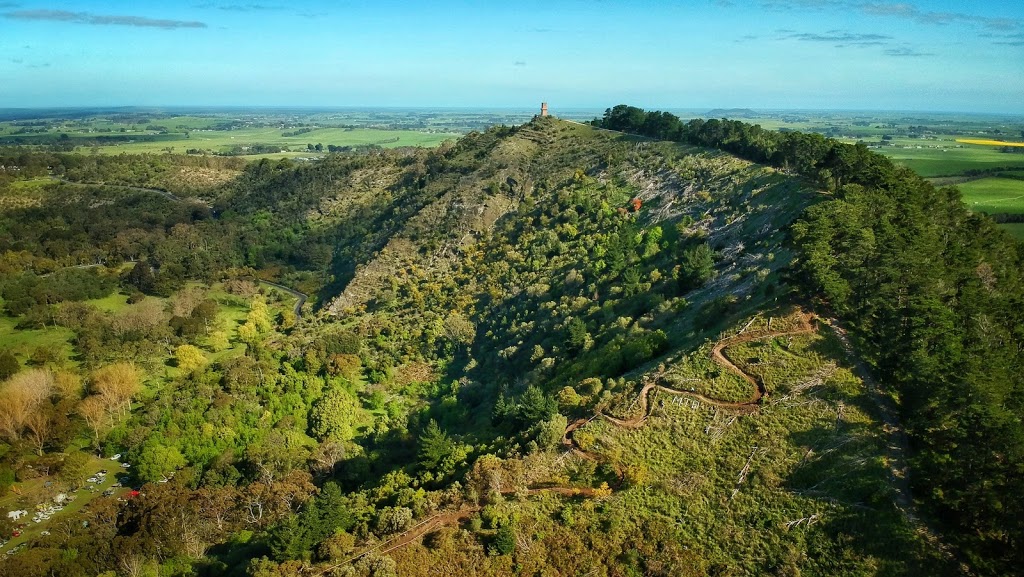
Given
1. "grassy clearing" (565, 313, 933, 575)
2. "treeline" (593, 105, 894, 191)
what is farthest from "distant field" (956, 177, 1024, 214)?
"grassy clearing" (565, 313, 933, 575)

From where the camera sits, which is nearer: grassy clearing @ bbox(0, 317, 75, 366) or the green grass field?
grassy clearing @ bbox(0, 317, 75, 366)

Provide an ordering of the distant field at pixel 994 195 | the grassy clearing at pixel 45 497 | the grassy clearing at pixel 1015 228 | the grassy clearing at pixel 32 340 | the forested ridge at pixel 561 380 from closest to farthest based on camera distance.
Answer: the forested ridge at pixel 561 380 → the grassy clearing at pixel 45 497 → the grassy clearing at pixel 1015 228 → the grassy clearing at pixel 32 340 → the distant field at pixel 994 195

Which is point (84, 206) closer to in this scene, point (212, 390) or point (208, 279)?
point (208, 279)

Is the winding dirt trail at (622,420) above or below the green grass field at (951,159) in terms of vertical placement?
below

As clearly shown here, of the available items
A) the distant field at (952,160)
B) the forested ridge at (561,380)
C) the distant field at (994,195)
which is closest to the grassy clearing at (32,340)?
the forested ridge at (561,380)

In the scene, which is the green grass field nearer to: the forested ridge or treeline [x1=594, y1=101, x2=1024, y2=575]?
the forested ridge

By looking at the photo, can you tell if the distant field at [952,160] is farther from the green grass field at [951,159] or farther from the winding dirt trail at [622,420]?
the winding dirt trail at [622,420]
